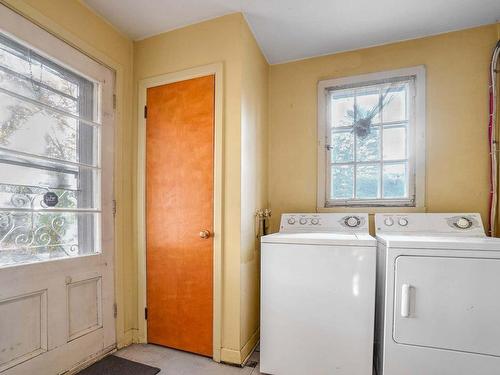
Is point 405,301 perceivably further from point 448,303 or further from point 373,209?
point 373,209

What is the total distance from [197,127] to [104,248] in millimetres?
1110

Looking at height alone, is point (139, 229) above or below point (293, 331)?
above

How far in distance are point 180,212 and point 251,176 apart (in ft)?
2.00

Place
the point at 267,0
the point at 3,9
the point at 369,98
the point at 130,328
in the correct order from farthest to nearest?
the point at 369,98, the point at 130,328, the point at 267,0, the point at 3,9

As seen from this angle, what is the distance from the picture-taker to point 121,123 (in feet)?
6.57

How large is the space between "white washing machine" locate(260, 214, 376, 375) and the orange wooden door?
1.50 feet

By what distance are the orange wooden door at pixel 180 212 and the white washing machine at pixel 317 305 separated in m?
0.46

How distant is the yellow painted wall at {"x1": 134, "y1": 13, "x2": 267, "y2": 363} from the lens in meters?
1.79

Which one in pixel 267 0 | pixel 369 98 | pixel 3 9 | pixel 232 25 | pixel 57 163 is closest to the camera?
pixel 3 9

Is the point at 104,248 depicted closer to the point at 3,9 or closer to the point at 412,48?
the point at 3,9

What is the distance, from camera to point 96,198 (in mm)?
1819

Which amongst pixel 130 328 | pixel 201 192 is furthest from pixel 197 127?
pixel 130 328

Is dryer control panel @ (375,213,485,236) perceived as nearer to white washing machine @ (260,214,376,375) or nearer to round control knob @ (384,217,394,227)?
round control knob @ (384,217,394,227)

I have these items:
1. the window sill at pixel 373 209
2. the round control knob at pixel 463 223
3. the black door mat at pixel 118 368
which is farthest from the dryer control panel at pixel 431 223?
the black door mat at pixel 118 368
